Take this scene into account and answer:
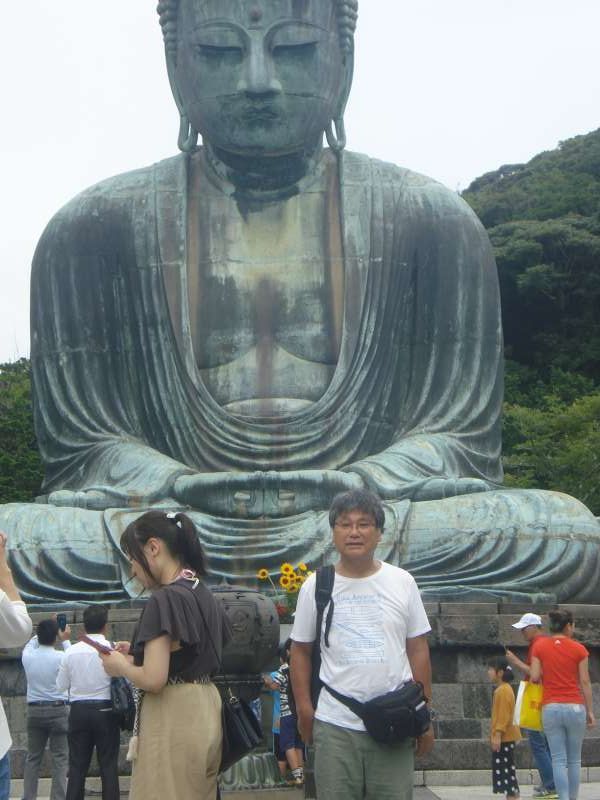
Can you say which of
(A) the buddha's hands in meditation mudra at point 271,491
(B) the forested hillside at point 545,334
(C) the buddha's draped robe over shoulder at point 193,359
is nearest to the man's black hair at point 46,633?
(A) the buddha's hands in meditation mudra at point 271,491

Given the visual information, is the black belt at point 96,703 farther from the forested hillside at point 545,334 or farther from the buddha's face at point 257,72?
the forested hillside at point 545,334

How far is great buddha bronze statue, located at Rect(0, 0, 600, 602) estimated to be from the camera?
11328 mm

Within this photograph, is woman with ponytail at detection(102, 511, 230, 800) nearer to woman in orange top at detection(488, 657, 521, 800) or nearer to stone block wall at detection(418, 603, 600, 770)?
woman in orange top at detection(488, 657, 521, 800)

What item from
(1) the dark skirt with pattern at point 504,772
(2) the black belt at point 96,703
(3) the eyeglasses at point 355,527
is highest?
(3) the eyeglasses at point 355,527

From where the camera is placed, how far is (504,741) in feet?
25.2

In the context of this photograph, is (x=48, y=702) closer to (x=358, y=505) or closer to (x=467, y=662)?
(x=467, y=662)

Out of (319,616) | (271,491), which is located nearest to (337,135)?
(271,491)

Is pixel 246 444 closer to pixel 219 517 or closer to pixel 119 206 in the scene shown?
pixel 219 517

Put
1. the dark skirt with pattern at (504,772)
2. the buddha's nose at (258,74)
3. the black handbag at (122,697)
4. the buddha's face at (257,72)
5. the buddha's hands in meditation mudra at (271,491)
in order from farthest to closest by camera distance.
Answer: the buddha's face at (257,72) → the buddha's nose at (258,74) → the buddha's hands in meditation mudra at (271,491) → the dark skirt with pattern at (504,772) → the black handbag at (122,697)

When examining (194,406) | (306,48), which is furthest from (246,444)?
(306,48)

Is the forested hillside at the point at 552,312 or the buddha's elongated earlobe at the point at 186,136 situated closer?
the buddha's elongated earlobe at the point at 186,136

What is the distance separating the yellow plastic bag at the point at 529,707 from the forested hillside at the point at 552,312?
1626 cm

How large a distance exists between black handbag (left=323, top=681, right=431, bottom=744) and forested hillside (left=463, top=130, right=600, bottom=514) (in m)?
19.2

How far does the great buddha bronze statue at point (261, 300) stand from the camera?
1133 cm
